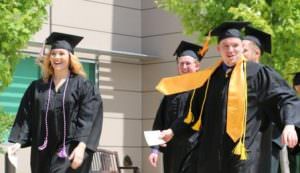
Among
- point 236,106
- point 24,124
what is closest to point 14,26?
point 24,124

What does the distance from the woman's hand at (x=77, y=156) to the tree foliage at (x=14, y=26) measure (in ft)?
7.66

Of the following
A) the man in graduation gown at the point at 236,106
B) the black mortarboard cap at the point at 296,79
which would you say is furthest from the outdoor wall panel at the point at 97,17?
the man in graduation gown at the point at 236,106

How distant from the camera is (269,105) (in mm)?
6066

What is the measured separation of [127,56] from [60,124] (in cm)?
851

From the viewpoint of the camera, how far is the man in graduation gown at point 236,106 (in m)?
5.98

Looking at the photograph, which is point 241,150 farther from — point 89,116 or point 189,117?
point 89,116

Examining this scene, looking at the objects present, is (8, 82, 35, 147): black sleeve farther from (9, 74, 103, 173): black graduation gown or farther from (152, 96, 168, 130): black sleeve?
(152, 96, 168, 130): black sleeve

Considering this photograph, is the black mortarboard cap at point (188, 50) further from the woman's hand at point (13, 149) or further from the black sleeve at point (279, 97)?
the black sleeve at point (279, 97)

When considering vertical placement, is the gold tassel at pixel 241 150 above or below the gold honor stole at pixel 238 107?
below

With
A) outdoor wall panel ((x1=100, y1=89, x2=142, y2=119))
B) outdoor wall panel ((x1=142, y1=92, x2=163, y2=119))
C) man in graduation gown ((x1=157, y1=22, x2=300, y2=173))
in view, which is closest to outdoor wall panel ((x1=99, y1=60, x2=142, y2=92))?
outdoor wall panel ((x1=100, y1=89, x2=142, y2=119))

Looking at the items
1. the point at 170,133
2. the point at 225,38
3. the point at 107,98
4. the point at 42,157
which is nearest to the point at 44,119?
the point at 42,157

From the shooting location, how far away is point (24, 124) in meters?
7.27

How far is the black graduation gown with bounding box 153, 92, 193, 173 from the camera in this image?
8.33 m

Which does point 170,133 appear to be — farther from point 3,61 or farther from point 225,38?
point 3,61
